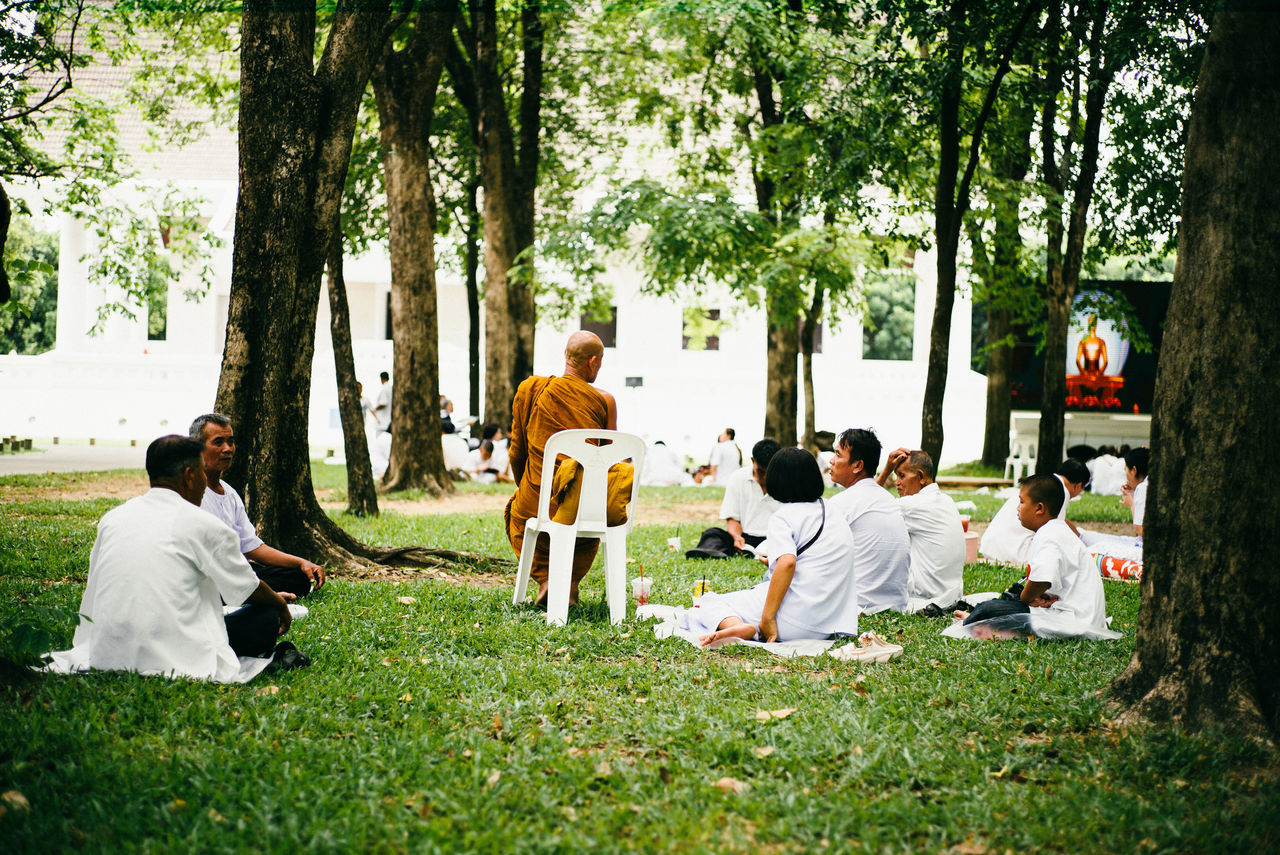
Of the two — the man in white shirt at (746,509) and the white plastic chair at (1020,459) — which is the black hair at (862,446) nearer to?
the man in white shirt at (746,509)

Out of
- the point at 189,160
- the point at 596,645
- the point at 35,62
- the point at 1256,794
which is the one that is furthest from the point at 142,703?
the point at 189,160

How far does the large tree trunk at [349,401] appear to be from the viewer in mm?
11523

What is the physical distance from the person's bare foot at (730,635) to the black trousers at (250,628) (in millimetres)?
2147

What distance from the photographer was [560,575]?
6.35 m

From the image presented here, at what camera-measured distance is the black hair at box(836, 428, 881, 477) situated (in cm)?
665

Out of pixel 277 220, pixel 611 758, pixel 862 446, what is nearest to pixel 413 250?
pixel 277 220

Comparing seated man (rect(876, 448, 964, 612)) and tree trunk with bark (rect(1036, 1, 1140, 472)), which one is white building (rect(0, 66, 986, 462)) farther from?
seated man (rect(876, 448, 964, 612))

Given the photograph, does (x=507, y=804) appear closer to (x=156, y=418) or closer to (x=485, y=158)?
(x=485, y=158)

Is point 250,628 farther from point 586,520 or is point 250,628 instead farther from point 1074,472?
point 1074,472

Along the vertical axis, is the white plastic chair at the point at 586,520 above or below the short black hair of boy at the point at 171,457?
below

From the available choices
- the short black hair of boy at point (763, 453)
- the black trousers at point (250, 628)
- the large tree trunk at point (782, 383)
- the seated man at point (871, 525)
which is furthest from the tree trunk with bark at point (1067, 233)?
the black trousers at point (250, 628)

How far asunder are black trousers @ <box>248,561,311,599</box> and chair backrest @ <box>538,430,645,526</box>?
60.4 inches

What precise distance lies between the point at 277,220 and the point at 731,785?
17.6 ft

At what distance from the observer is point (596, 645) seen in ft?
18.8
